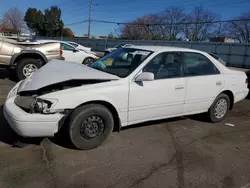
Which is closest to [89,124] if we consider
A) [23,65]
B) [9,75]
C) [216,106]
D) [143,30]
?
[216,106]

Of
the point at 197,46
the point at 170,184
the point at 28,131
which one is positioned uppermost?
the point at 197,46

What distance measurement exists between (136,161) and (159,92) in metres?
1.22

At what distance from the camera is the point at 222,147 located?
386 centimetres

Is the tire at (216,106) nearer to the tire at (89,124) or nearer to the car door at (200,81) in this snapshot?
the car door at (200,81)

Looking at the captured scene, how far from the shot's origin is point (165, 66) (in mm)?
4047

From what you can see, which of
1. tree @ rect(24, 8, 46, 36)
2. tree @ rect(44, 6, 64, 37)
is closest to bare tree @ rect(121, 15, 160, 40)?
tree @ rect(44, 6, 64, 37)

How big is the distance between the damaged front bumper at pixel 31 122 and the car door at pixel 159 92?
119 cm

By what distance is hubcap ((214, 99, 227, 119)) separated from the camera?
15.8 feet

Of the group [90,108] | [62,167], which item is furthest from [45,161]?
[90,108]

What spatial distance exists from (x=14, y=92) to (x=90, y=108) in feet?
4.33

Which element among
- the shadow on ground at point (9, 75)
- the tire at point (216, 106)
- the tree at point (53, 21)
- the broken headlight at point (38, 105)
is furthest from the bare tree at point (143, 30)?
the broken headlight at point (38, 105)

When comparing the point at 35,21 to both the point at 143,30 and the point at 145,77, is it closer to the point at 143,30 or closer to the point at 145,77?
the point at 143,30

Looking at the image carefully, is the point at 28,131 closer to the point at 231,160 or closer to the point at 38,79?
the point at 38,79

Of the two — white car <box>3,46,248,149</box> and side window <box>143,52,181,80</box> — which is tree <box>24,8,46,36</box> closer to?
→ white car <box>3,46,248,149</box>
